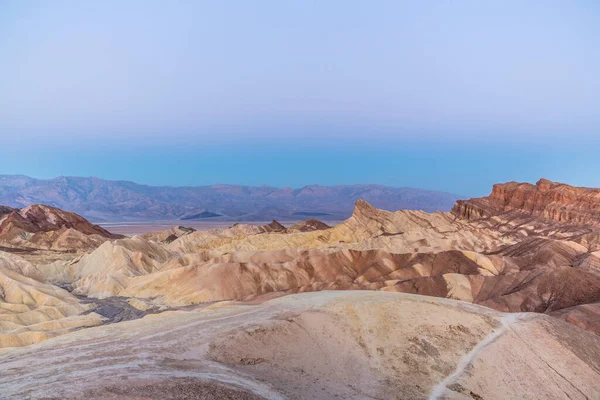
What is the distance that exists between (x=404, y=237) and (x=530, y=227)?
53.0ft

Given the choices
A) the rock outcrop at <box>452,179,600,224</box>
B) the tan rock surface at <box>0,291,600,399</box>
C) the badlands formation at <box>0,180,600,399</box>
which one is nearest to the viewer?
the tan rock surface at <box>0,291,600,399</box>

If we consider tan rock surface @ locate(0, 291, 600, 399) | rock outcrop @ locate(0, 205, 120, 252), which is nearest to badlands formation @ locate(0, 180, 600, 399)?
tan rock surface @ locate(0, 291, 600, 399)

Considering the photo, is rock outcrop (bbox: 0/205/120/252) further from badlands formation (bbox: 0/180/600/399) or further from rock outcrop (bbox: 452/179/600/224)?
rock outcrop (bbox: 452/179/600/224)

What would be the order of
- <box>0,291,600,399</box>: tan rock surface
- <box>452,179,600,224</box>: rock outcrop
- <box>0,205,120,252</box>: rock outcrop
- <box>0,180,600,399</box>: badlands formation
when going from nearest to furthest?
<box>0,291,600,399</box>: tan rock surface → <box>0,180,600,399</box>: badlands formation → <box>452,179,600,224</box>: rock outcrop → <box>0,205,120,252</box>: rock outcrop

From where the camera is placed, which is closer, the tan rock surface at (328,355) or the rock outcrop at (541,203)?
the tan rock surface at (328,355)

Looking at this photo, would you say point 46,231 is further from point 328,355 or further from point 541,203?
point 328,355

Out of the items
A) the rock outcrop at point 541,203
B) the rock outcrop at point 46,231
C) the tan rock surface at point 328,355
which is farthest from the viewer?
the rock outcrop at point 46,231

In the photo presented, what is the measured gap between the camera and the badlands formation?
685 inches

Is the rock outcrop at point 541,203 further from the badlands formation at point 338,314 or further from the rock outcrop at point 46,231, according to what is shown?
the rock outcrop at point 46,231

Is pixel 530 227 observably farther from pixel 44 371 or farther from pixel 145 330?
pixel 44 371

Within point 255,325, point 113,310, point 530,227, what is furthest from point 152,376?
point 530,227

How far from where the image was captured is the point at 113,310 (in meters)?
42.2

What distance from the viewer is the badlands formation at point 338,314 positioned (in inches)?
685

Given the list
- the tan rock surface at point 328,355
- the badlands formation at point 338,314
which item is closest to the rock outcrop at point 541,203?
the badlands formation at point 338,314
